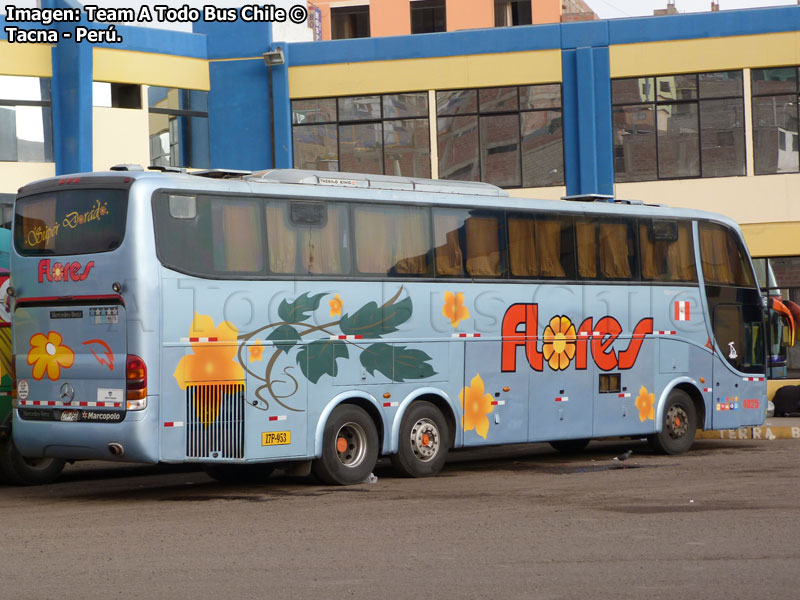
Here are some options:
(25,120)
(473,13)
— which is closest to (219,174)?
(25,120)

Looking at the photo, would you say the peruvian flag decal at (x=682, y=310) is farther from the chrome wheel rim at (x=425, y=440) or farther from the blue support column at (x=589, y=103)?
the blue support column at (x=589, y=103)

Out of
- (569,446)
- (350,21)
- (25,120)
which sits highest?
(350,21)

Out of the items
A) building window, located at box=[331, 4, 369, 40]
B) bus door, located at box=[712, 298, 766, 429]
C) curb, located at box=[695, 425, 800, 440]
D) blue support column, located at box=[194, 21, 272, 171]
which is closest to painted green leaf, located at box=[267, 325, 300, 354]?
bus door, located at box=[712, 298, 766, 429]

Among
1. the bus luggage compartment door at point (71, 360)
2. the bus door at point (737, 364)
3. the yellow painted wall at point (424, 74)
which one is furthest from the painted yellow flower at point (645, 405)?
the yellow painted wall at point (424, 74)

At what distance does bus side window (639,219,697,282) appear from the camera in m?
18.8

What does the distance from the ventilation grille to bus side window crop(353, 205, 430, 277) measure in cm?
241

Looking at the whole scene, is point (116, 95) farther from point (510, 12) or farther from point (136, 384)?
point (510, 12)

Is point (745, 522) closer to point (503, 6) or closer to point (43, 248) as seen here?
point (43, 248)

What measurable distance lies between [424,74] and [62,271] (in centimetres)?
2058

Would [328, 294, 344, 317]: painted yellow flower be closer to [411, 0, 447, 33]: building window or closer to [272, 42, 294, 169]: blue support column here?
[272, 42, 294, 169]: blue support column

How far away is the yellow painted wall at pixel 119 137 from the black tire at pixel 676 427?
1699cm

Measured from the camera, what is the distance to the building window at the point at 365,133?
33469mm

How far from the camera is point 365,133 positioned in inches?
1325

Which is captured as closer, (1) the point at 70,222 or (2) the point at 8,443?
(1) the point at 70,222
